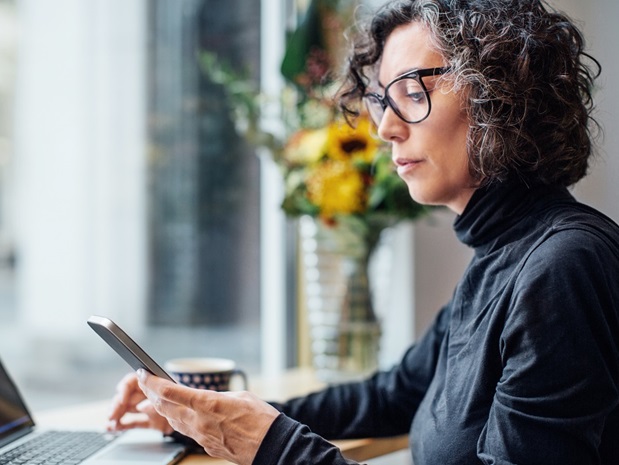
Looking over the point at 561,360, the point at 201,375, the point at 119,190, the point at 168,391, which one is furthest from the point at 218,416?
the point at 119,190

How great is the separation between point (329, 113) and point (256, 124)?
0.57ft

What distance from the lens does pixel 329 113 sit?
1.52m

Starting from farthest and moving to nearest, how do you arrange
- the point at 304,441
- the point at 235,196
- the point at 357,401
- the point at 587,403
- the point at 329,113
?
the point at 235,196, the point at 329,113, the point at 357,401, the point at 304,441, the point at 587,403

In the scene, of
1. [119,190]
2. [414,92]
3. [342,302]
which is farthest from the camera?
[119,190]

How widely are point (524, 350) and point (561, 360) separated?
41 millimetres

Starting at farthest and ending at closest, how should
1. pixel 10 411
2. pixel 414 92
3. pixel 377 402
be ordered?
pixel 377 402 → pixel 10 411 → pixel 414 92

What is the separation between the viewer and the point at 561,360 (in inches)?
28.7

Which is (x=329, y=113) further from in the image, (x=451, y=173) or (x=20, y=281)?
(x=20, y=281)

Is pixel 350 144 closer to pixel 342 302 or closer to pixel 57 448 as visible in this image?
pixel 342 302

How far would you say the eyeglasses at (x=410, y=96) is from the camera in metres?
0.94

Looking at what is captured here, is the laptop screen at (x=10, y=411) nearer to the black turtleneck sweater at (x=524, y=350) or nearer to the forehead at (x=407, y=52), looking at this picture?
the black turtleneck sweater at (x=524, y=350)

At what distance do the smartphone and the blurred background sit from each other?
79cm

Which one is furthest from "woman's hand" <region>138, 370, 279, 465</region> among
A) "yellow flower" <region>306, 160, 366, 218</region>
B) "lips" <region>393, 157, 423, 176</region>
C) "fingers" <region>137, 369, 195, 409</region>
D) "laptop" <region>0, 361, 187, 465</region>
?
"yellow flower" <region>306, 160, 366, 218</region>

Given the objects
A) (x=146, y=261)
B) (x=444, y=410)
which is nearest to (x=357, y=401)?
(x=444, y=410)
